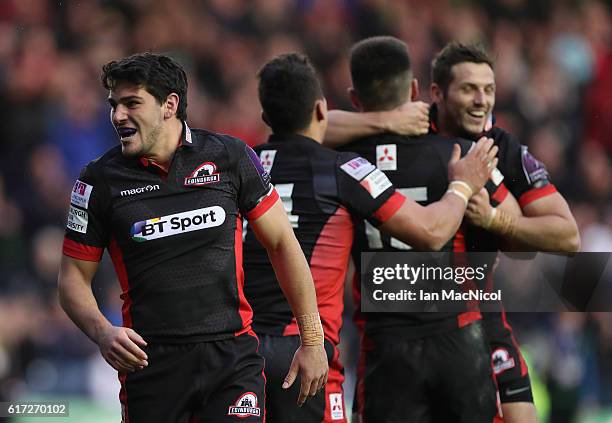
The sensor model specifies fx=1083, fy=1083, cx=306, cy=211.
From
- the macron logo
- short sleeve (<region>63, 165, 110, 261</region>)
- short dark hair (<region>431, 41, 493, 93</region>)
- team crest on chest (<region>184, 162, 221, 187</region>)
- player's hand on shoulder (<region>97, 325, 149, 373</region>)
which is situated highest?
short dark hair (<region>431, 41, 493, 93</region>)

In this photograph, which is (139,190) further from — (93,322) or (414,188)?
(414,188)

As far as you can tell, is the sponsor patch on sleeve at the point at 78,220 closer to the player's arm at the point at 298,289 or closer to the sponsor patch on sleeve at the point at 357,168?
the player's arm at the point at 298,289

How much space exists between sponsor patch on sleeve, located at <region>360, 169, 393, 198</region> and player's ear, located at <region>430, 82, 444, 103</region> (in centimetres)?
102

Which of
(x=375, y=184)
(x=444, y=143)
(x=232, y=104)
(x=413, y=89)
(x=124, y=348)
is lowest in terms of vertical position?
(x=124, y=348)

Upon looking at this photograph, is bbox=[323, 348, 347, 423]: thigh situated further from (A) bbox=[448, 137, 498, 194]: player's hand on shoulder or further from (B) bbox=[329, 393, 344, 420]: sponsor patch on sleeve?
(A) bbox=[448, 137, 498, 194]: player's hand on shoulder

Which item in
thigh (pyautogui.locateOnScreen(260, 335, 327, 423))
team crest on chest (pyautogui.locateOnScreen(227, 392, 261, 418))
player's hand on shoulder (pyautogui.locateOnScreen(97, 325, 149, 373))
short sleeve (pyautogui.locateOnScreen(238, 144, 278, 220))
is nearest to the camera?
player's hand on shoulder (pyautogui.locateOnScreen(97, 325, 149, 373))

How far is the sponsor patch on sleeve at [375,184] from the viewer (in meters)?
5.59

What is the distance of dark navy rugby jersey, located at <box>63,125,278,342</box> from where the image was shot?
4738 millimetres

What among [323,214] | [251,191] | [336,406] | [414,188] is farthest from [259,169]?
[336,406]

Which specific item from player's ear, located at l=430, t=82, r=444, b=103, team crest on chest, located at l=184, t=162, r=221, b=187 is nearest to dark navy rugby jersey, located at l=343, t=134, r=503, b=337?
player's ear, located at l=430, t=82, r=444, b=103

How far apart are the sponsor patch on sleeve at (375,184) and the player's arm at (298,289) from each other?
0.82 metres

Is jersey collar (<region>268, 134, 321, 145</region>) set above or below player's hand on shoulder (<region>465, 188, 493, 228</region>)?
above

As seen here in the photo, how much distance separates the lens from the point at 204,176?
4840mm

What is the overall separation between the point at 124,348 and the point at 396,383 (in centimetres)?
185
